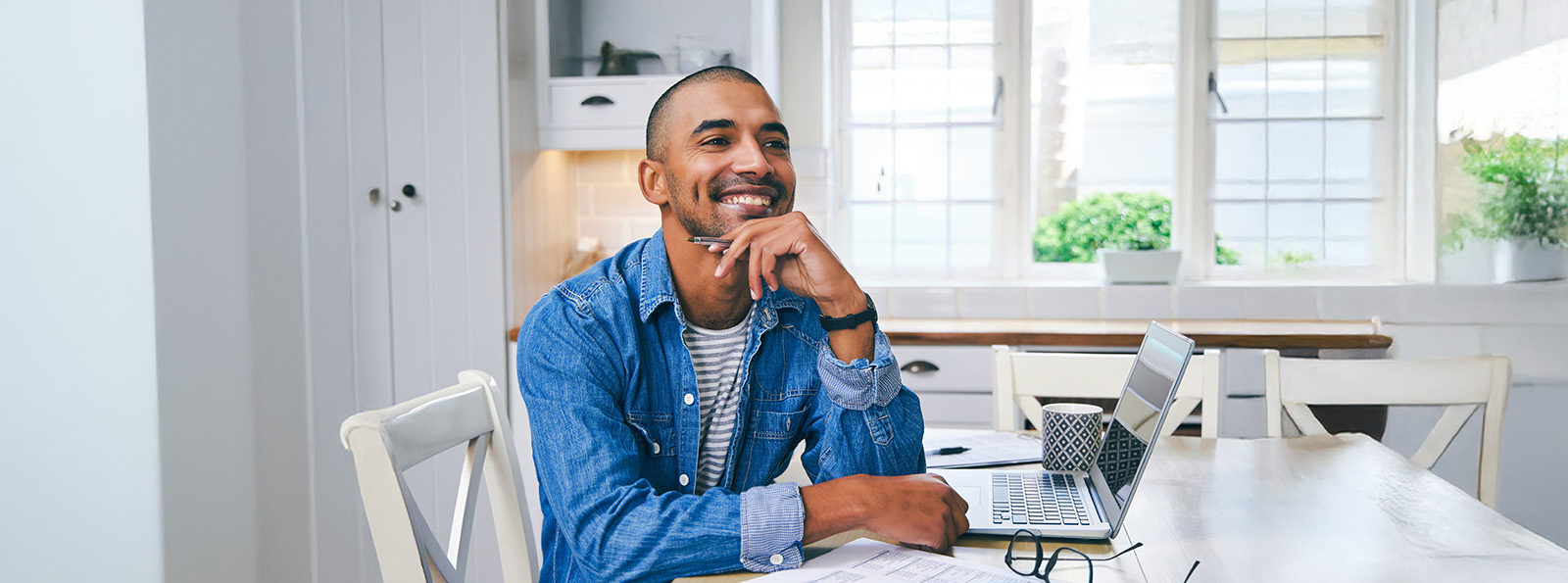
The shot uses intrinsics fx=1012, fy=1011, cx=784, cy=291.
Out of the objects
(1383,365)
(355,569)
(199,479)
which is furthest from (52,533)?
(1383,365)

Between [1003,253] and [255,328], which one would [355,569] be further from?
[1003,253]

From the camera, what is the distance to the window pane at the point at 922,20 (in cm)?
353

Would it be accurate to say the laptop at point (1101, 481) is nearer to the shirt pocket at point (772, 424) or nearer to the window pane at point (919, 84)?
the shirt pocket at point (772, 424)

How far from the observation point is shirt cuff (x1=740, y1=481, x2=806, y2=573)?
1016 mm

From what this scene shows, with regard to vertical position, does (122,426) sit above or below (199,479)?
above

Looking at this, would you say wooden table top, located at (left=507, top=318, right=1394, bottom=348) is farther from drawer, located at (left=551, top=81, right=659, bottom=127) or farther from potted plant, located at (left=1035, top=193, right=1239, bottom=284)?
drawer, located at (left=551, top=81, right=659, bottom=127)

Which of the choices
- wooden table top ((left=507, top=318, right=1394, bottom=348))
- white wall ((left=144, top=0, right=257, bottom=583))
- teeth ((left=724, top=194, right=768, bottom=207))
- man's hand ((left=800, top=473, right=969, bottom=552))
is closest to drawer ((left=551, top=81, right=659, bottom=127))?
wooden table top ((left=507, top=318, right=1394, bottom=348))

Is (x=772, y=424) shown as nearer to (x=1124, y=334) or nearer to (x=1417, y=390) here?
(x=1417, y=390)

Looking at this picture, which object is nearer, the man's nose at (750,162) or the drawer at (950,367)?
the man's nose at (750,162)

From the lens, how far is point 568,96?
9.49 feet

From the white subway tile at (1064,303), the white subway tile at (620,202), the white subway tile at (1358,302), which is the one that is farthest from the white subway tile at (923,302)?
the white subway tile at (1358,302)

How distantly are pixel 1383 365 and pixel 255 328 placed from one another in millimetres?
2378

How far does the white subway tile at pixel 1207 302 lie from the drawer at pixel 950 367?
31.5 inches

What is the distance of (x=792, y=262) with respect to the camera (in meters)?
1.23
